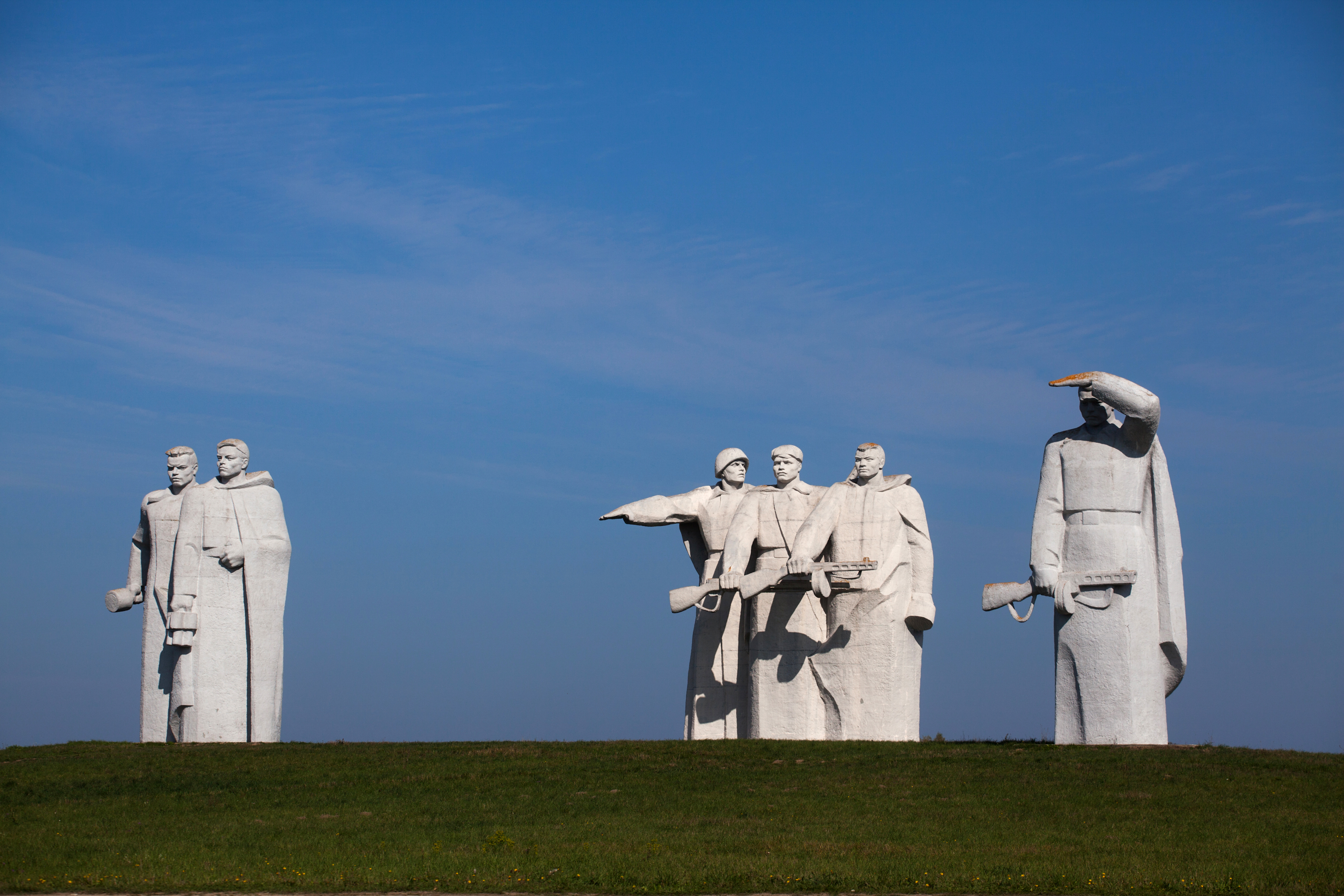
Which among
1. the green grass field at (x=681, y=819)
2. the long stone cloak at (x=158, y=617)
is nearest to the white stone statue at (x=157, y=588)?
the long stone cloak at (x=158, y=617)

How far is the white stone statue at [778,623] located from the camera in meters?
17.2

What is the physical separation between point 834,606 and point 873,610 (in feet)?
1.53

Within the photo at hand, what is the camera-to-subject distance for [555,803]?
1293 centimetres

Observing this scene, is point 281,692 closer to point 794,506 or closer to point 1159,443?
point 794,506

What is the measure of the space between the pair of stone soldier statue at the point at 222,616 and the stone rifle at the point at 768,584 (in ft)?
15.6

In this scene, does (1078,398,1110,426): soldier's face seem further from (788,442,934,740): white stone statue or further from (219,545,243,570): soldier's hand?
(219,545,243,570): soldier's hand

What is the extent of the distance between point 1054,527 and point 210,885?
27.9 ft

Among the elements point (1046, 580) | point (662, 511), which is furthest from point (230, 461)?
point (1046, 580)

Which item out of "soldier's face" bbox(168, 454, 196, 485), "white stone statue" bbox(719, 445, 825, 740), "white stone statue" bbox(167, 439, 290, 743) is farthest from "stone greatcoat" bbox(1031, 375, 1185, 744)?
"soldier's face" bbox(168, 454, 196, 485)

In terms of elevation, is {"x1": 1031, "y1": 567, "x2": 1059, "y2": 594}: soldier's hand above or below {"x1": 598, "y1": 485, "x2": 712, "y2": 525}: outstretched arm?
below

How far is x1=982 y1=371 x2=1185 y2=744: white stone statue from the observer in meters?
14.9

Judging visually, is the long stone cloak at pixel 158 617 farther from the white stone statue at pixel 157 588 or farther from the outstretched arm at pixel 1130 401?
the outstretched arm at pixel 1130 401

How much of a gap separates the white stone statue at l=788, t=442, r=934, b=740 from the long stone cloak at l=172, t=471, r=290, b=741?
610 cm

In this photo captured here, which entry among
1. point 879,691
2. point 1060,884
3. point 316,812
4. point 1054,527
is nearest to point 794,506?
point 879,691
